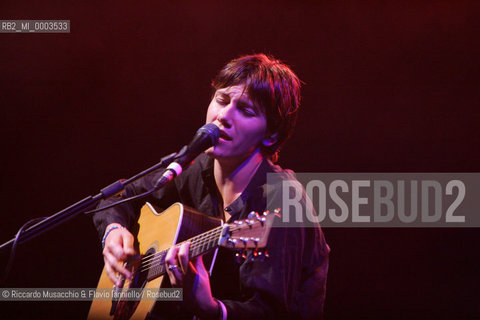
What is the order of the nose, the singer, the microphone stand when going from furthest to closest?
the nose, the singer, the microphone stand

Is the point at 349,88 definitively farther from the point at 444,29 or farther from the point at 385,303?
the point at 385,303

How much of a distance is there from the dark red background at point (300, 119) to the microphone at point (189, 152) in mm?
1335

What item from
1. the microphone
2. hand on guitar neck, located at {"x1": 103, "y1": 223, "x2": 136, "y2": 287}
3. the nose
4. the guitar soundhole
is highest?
the nose

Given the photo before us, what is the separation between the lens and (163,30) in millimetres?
3357

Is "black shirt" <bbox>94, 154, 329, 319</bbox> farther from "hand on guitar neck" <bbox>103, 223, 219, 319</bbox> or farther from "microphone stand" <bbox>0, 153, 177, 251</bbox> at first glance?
"microphone stand" <bbox>0, 153, 177, 251</bbox>

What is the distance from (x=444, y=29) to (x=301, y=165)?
4.57 ft

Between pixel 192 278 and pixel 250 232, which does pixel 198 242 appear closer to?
pixel 192 278

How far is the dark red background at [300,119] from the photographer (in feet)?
9.46

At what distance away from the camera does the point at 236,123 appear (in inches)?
82.4

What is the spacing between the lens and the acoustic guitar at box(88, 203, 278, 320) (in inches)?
64.0

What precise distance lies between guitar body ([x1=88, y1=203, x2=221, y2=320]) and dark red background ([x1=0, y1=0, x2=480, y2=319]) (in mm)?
1148

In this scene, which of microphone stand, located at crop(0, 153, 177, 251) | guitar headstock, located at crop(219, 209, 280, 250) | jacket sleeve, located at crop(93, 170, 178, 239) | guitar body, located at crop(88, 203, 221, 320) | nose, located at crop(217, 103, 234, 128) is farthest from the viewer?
jacket sleeve, located at crop(93, 170, 178, 239)

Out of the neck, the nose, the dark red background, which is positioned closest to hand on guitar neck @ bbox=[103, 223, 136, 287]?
the neck

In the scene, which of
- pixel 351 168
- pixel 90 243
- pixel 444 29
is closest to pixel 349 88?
pixel 351 168
